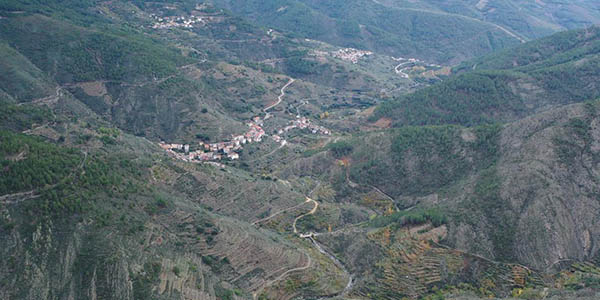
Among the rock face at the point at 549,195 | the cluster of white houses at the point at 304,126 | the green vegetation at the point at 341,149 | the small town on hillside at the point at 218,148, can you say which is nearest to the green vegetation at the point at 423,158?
the green vegetation at the point at 341,149

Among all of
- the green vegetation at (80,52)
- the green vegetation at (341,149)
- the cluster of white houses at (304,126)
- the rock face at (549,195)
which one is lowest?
the cluster of white houses at (304,126)

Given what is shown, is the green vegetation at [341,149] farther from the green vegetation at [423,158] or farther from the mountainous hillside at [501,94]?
the mountainous hillside at [501,94]

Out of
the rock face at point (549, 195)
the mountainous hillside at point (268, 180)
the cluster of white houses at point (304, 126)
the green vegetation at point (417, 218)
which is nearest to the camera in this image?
the mountainous hillside at point (268, 180)

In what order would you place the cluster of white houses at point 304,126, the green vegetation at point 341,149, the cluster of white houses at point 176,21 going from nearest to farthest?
1. the green vegetation at point 341,149
2. the cluster of white houses at point 304,126
3. the cluster of white houses at point 176,21

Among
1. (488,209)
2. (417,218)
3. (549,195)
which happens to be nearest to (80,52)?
(417,218)

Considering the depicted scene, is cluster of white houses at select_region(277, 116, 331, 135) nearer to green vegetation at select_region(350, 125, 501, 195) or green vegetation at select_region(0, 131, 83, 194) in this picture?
green vegetation at select_region(350, 125, 501, 195)

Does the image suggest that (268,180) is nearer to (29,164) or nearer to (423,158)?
(423,158)

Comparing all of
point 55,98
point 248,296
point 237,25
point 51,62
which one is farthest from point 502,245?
point 237,25
